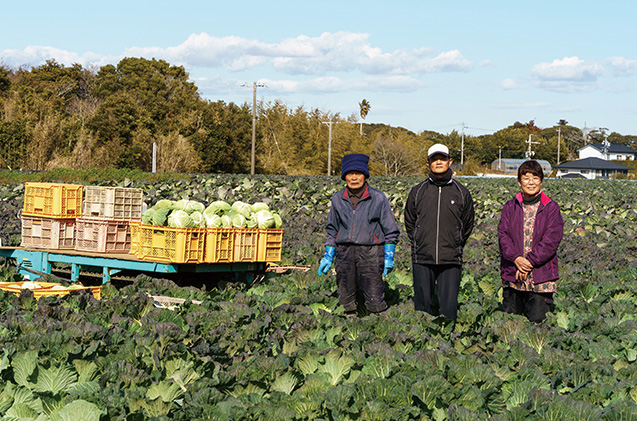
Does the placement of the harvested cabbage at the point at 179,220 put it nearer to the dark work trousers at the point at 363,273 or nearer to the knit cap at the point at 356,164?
the dark work trousers at the point at 363,273

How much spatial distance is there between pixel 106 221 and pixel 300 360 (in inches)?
179

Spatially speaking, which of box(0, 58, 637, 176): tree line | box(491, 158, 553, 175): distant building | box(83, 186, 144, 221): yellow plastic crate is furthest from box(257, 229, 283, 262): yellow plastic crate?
box(491, 158, 553, 175): distant building

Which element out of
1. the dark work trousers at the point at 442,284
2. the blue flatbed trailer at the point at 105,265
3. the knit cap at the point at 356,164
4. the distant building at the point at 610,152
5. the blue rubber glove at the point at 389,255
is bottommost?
the blue flatbed trailer at the point at 105,265

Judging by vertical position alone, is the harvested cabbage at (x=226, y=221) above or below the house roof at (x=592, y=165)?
below

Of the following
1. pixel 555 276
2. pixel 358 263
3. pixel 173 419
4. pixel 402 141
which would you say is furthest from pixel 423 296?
pixel 402 141

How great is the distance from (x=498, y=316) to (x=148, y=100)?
161ft

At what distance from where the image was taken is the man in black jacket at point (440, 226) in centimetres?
568

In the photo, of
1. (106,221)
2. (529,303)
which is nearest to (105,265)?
(106,221)

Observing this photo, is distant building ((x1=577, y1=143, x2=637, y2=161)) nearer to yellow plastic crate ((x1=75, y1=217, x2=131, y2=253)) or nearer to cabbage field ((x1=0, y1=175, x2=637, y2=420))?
yellow plastic crate ((x1=75, y1=217, x2=131, y2=253))

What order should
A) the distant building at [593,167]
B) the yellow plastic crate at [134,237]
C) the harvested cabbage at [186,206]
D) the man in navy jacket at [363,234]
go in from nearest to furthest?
the man in navy jacket at [363,234], the harvested cabbage at [186,206], the yellow plastic crate at [134,237], the distant building at [593,167]

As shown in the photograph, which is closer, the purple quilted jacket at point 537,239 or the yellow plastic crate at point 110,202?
the purple quilted jacket at point 537,239

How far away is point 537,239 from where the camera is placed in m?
5.66

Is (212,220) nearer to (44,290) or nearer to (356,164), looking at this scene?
(44,290)

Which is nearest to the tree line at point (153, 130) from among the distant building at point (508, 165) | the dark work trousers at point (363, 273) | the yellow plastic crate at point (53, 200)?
the distant building at point (508, 165)
